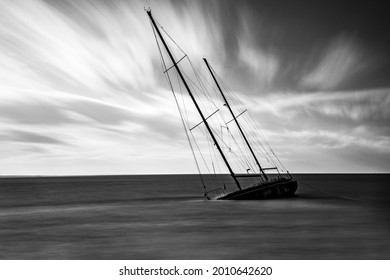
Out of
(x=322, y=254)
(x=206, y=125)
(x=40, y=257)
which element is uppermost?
(x=206, y=125)

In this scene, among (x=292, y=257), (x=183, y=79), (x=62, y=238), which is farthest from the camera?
(x=183, y=79)

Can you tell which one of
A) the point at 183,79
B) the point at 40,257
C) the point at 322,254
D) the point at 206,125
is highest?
the point at 183,79

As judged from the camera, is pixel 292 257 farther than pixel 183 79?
No

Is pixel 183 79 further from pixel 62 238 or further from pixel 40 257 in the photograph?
pixel 40 257

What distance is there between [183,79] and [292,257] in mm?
14234

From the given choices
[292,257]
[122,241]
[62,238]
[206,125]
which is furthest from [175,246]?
[206,125]

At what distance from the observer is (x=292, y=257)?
1103cm
